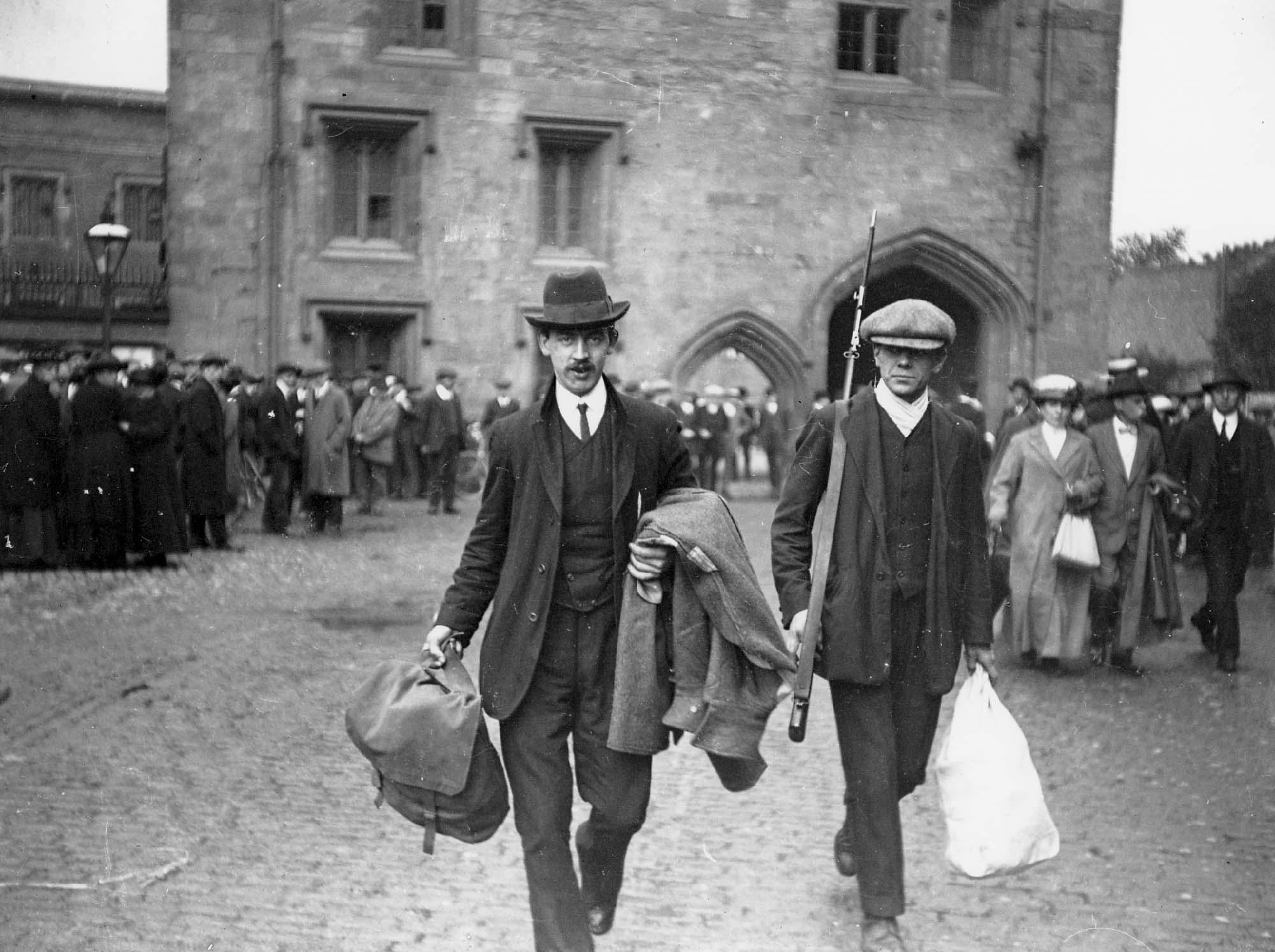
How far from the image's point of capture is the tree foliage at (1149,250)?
16281mm

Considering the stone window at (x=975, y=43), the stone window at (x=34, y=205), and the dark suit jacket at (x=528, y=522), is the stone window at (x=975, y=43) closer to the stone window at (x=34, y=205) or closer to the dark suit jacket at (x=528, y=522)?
the dark suit jacket at (x=528, y=522)

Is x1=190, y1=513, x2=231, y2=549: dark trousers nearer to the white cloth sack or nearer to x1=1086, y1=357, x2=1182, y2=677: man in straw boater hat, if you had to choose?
x1=1086, y1=357, x2=1182, y2=677: man in straw boater hat

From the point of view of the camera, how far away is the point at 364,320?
2405cm

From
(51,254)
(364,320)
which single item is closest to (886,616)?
(364,320)

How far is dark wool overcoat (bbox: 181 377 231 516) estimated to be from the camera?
15.0 m

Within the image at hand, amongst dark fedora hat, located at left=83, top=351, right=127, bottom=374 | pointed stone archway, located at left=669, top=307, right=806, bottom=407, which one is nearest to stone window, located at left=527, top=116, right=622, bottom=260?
pointed stone archway, located at left=669, top=307, right=806, bottom=407

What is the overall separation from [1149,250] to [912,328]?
1762 centimetres

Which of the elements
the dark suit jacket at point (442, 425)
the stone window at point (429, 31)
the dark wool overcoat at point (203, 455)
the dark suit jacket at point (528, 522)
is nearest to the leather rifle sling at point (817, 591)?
the dark suit jacket at point (528, 522)

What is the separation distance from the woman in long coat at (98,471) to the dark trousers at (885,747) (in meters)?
10.4

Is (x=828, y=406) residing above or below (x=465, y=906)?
above

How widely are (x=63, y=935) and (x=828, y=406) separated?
9.16 ft

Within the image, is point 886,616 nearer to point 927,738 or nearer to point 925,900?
point 927,738

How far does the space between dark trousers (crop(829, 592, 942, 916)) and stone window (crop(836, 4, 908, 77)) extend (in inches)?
847

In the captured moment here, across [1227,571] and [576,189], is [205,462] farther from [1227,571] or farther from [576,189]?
[576,189]
